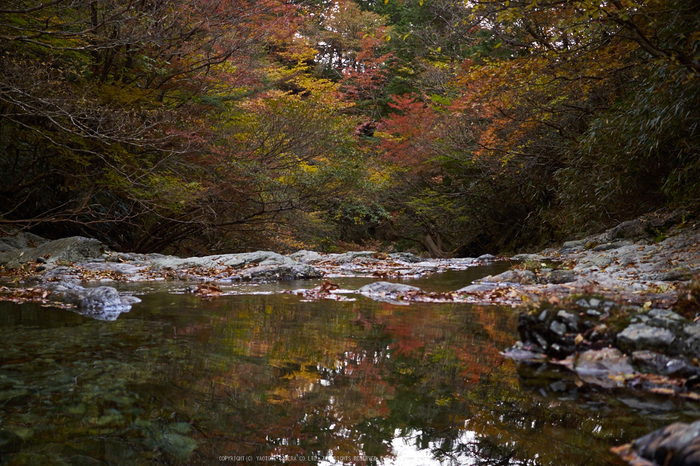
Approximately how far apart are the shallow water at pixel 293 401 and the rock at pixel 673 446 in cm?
10

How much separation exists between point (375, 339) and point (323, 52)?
25377 mm

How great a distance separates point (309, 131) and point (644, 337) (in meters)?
10.3

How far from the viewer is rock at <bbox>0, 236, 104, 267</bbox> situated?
734 cm

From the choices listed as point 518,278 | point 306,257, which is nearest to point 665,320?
point 518,278

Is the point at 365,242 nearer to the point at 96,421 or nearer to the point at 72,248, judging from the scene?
the point at 72,248

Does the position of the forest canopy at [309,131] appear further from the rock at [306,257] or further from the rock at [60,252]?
the rock at [306,257]

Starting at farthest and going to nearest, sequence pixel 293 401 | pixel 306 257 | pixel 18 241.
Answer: pixel 306 257 < pixel 18 241 < pixel 293 401

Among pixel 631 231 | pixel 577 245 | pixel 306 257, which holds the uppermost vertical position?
pixel 631 231

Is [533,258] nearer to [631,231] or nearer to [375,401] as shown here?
[631,231]

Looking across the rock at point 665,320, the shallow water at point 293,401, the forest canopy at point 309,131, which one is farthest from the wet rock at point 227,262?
the rock at point 665,320

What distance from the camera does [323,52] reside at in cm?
2586

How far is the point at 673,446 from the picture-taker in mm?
1171

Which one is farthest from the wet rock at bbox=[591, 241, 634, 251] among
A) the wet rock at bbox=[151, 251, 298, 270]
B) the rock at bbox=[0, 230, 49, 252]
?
the rock at bbox=[0, 230, 49, 252]

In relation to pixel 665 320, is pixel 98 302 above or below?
below
